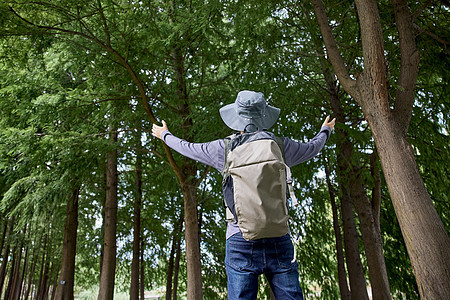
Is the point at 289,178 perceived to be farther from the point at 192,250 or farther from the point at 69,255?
the point at 69,255

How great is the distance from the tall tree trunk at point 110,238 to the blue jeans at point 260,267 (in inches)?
272

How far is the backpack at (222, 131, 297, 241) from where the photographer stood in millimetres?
2004

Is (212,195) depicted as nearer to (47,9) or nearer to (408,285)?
(408,285)

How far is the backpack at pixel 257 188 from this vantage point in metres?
2.00

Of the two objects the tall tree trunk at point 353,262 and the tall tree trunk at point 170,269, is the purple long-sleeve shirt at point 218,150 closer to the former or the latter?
the tall tree trunk at point 353,262

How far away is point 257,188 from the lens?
80.4 inches

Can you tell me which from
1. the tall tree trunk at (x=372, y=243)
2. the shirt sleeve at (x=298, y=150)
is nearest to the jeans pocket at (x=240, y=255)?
the shirt sleeve at (x=298, y=150)

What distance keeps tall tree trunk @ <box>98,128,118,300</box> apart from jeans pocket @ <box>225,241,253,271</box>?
271 inches

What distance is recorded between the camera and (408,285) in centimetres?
892

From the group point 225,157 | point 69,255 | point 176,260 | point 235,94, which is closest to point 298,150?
point 225,157

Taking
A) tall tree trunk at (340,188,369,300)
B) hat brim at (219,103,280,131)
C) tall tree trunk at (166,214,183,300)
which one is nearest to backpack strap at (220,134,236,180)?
hat brim at (219,103,280,131)

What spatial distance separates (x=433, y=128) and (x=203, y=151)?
5.67 meters

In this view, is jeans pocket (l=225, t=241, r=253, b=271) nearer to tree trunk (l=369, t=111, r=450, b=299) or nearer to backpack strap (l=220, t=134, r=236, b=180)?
backpack strap (l=220, t=134, r=236, b=180)

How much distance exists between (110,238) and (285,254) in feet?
26.1
